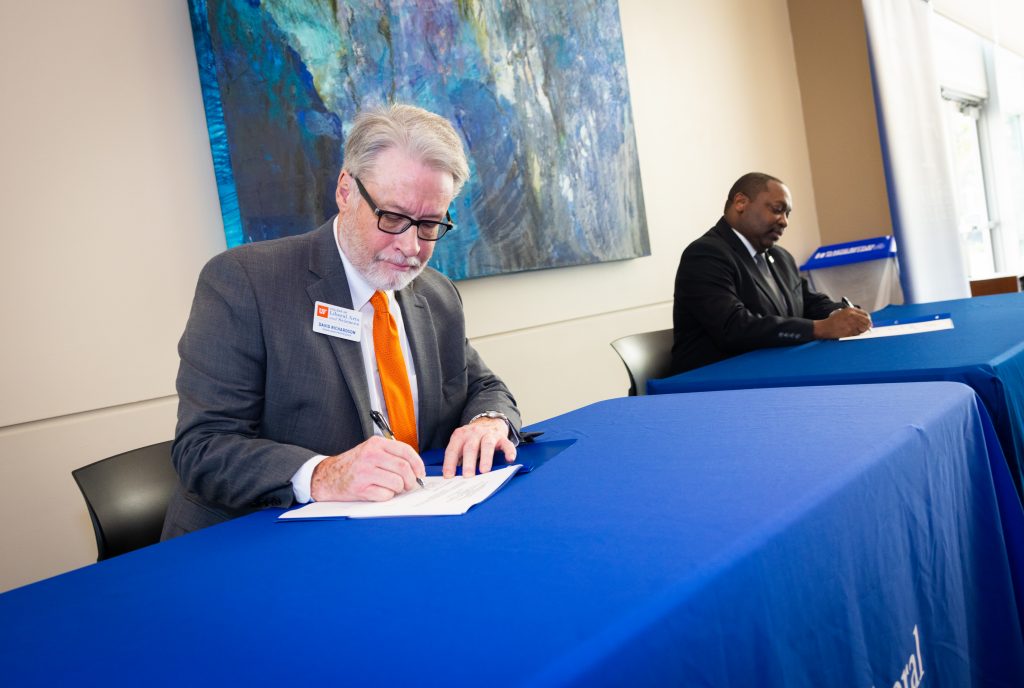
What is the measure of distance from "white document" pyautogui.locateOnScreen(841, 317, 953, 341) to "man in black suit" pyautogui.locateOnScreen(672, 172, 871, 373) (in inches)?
2.1

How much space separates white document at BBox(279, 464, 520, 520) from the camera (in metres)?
1.06

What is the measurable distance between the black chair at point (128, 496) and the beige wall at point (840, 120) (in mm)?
5643

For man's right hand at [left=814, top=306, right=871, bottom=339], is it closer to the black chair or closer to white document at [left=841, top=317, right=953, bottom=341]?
white document at [left=841, top=317, right=953, bottom=341]

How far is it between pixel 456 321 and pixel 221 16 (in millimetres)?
1386

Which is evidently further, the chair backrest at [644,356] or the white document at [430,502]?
the chair backrest at [644,356]

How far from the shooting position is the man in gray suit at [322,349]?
1.31 metres

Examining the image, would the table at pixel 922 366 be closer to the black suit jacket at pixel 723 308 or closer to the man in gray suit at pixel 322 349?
the black suit jacket at pixel 723 308

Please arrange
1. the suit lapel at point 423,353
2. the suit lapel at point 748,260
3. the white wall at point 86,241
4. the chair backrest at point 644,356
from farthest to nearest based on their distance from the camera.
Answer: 1. the suit lapel at point 748,260
2. the chair backrest at point 644,356
3. the white wall at point 86,241
4. the suit lapel at point 423,353

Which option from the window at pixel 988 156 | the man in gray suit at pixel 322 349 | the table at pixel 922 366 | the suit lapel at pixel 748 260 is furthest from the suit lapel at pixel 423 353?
the window at pixel 988 156

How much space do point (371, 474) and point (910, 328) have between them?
6.96 ft

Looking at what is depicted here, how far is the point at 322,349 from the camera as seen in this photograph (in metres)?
1.50

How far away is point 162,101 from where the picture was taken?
2389 millimetres

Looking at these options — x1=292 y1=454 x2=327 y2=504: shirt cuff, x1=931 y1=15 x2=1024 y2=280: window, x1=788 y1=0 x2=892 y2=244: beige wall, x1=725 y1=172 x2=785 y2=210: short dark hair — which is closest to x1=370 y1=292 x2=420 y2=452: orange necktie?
x1=292 y1=454 x2=327 y2=504: shirt cuff

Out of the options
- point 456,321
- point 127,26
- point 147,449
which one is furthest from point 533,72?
point 147,449
